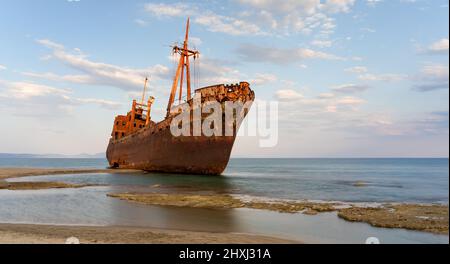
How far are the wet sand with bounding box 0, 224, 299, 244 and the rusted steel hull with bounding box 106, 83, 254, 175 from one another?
67.2 ft

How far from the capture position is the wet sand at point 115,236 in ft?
24.0

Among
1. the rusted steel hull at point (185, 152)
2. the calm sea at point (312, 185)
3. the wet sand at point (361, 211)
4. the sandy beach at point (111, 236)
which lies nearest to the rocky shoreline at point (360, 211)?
the wet sand at point (361, 211)

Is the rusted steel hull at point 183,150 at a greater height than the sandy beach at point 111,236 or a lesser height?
greater

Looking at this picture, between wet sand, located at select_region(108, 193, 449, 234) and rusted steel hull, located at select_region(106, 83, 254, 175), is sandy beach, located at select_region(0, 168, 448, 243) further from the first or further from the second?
rusted steel hull, located at select_region(106, 83, 254, 175)

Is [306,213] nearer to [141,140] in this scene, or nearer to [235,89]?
[235,89]

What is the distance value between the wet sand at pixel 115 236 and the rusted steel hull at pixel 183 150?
2048cm

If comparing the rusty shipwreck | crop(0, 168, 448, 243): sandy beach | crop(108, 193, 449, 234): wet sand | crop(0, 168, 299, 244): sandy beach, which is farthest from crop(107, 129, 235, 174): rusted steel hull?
crop(0, 168, 299, 244): sandy beach

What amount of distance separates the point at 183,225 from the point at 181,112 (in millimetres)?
20079

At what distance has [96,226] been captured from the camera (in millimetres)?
9594

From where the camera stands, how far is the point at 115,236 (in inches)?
311

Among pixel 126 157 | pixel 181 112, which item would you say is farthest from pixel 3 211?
pixel 126 157

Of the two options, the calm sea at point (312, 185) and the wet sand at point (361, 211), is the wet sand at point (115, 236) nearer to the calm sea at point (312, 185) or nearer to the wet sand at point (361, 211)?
the wet sand at point (361, 211)

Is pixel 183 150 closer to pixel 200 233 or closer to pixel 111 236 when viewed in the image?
pixel 200 233

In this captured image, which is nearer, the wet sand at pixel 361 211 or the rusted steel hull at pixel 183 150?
the wet sand at pixel 361 211
